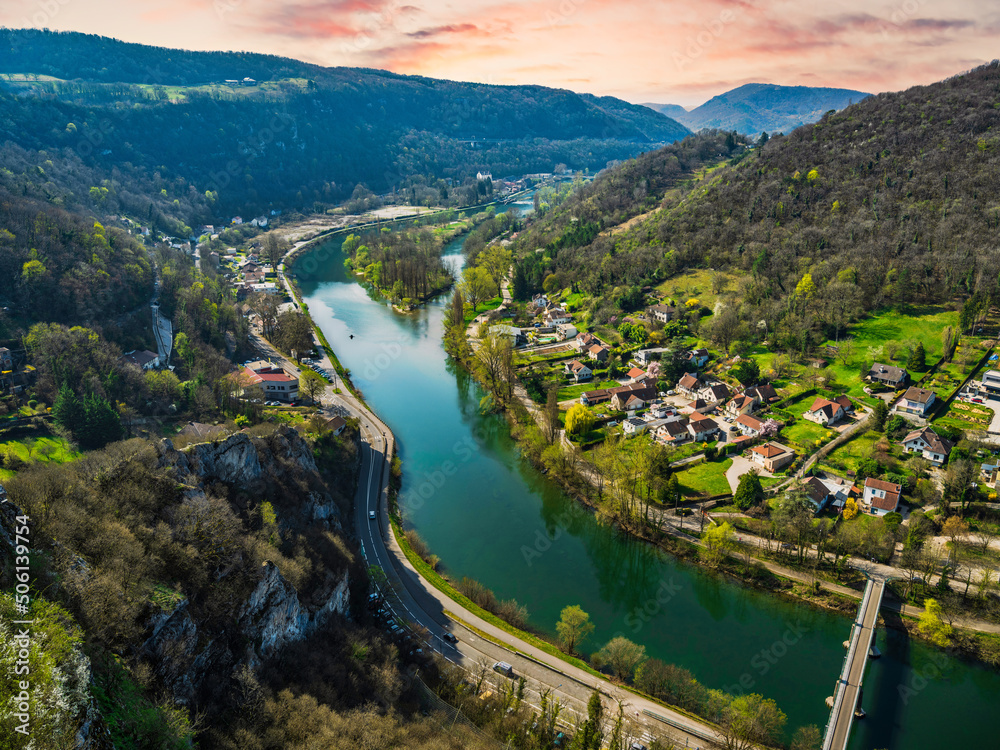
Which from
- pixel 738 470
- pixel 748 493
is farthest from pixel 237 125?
pixel 748 493

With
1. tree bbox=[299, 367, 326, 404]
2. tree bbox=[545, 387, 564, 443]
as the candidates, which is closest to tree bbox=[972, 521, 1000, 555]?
tree bbox=[545, 387, 564, 443]

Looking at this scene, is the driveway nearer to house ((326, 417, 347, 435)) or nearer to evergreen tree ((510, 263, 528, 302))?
house ((326, 417, 347, 435))

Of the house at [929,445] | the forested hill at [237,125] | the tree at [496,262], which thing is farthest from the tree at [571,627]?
the forested hill at [237,125]

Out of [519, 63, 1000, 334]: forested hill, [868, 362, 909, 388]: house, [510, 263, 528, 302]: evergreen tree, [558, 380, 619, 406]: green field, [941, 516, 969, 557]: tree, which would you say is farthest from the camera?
[510, 263, 528, 302]: evergreen tree

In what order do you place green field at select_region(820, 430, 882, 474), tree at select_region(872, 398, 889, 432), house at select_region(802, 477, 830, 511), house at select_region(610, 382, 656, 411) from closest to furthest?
house at select_region(802, 477, 830, 511)
green field at select_region(820, 430, 882, 474)
tree at select_region(872, 398, 889, 432)
house at select_region(610, 382, 656, 411)

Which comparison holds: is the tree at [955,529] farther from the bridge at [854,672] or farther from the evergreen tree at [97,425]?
the evergreen tree at [97,425]

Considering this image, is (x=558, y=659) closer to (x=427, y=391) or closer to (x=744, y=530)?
(x=744, y=530)
